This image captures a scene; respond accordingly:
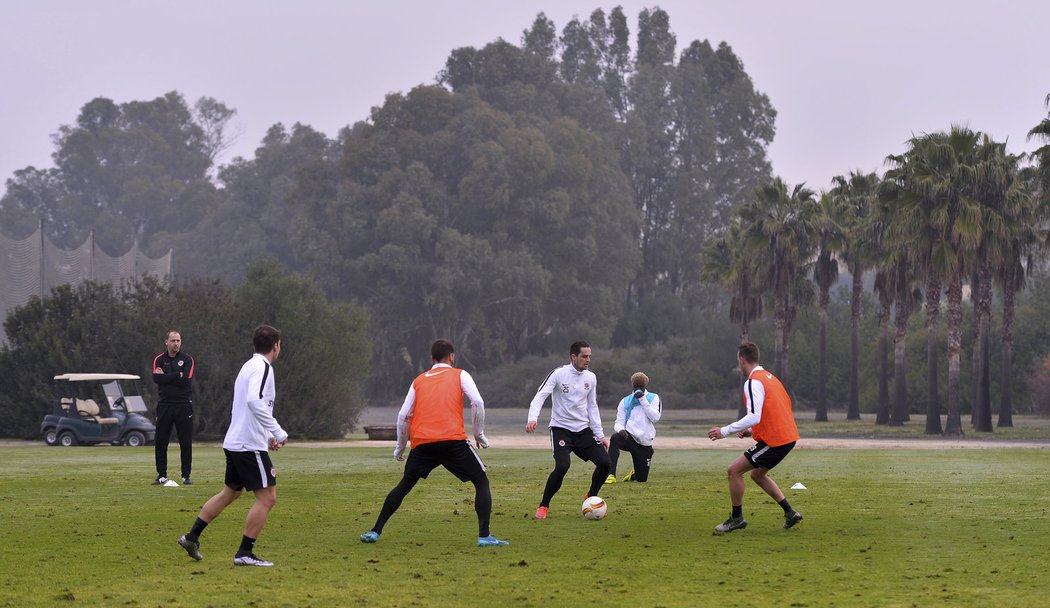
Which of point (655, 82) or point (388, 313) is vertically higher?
point (655, 82)

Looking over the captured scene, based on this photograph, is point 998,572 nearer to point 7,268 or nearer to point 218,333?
point 218,333

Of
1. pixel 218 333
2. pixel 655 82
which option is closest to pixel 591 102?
pixel 655 82

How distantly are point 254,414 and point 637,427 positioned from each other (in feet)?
34.5

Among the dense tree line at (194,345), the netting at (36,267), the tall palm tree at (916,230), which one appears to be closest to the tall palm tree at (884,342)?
the tall palm tree at (916,230)

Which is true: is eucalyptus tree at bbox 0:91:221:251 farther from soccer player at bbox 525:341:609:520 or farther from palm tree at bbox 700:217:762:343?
soccer player at bbox 525:341:609:520

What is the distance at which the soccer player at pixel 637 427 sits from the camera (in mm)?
21094

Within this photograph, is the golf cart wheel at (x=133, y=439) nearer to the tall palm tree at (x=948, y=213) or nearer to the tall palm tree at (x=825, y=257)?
the tall palm tree at (x=948, y=213)

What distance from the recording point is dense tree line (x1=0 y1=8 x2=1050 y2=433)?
Result: 173 ft

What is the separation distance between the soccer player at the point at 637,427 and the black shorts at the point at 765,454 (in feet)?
24.1

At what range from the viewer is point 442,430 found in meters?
12.6

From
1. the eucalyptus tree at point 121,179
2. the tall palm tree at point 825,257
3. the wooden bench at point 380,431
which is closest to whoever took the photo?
the wooden bench at point 380,431

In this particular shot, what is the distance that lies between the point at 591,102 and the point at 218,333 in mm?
66686

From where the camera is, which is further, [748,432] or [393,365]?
[393,365]

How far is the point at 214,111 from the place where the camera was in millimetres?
168375
